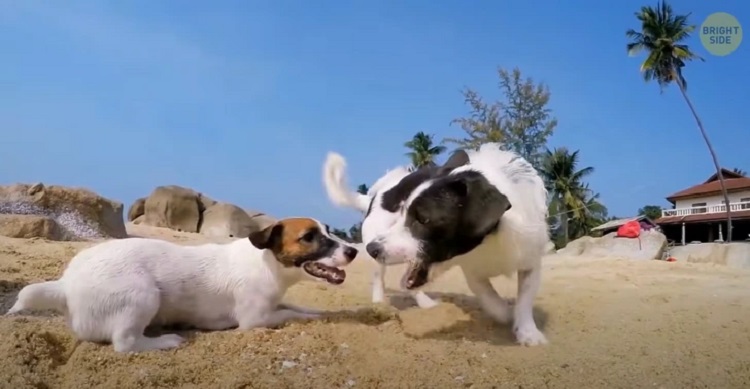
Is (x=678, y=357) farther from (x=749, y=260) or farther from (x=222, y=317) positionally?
(x=749, y=260)

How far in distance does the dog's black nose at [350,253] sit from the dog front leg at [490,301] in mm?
686

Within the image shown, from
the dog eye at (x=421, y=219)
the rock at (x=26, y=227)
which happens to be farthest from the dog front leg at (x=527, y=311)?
the rock at (x=26, y=227)

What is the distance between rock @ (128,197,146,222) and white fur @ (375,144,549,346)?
555 inches

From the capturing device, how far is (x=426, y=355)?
8.32 ft

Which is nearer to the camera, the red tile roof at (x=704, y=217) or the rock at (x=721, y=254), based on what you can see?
the rock at (x=721, y=254)

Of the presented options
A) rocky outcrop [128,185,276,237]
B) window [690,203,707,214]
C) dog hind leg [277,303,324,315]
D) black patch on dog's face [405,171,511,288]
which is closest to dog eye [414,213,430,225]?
black patch on dog's face [405,171,511,288]

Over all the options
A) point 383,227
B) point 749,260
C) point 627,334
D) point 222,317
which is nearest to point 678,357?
point 627,334

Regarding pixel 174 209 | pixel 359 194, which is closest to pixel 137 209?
pixel 174 209

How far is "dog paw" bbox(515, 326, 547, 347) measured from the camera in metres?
3.00

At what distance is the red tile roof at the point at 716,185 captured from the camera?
1013cm

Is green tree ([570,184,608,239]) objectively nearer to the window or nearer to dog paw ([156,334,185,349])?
the window

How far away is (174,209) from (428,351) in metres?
13.3

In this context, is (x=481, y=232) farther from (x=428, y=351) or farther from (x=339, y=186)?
(x=339, y=186)

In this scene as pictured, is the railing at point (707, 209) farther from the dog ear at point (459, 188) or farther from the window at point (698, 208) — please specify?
the dog ear at point (459, 188)
